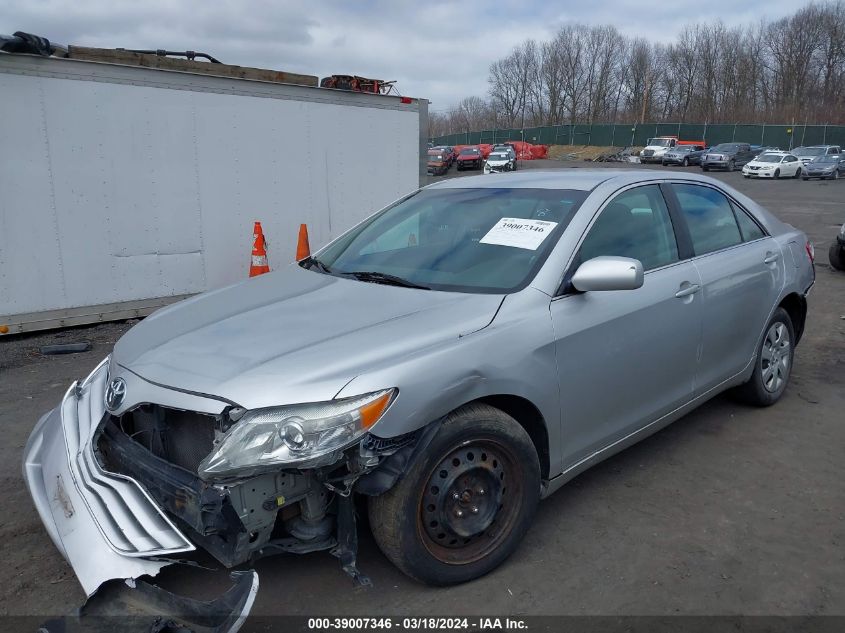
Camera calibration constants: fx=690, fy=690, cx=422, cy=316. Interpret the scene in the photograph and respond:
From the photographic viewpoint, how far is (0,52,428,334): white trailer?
6430 mm

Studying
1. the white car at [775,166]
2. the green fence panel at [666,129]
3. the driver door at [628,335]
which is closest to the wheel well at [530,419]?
the driver door at [628,335]

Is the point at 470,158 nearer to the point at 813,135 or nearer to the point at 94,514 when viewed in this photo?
the point at 813,135

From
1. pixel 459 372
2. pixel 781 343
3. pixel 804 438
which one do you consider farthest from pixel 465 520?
pixel 781 343

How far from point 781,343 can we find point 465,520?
3.12 m

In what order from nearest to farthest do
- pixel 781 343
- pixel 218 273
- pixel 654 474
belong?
pixel 654 474 → pixel 781 343 → pixel 218 273

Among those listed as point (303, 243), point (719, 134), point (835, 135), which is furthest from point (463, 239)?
point (719, 134)

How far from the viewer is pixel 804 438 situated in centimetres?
432

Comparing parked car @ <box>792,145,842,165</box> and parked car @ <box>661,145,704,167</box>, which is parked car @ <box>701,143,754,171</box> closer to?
parked car @ <box>661,145,704,167</box>

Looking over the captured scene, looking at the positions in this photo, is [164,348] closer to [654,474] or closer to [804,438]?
[654,474]

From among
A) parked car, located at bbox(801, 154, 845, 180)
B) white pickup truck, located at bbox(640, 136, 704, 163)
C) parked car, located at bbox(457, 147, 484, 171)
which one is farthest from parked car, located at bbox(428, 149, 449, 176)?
parked car, located at bbox(801, 154, 845, 180)

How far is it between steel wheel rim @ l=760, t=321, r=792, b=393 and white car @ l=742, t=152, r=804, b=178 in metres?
34.3

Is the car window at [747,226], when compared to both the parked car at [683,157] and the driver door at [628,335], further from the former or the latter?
the parked car at [683,157]

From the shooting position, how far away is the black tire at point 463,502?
256 cm

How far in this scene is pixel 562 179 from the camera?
3801mm
